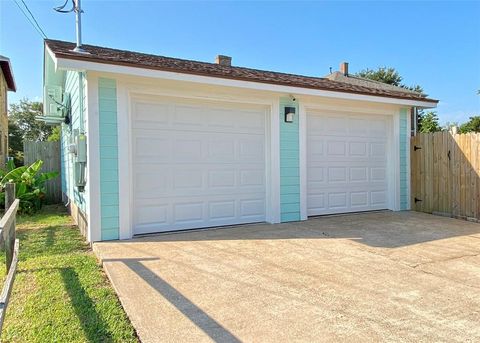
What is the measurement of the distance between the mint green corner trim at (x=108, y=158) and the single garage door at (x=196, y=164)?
379mm

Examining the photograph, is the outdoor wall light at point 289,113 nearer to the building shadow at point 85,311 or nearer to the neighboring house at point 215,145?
the neighboring house at point 215,145

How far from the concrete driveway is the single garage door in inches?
22.1

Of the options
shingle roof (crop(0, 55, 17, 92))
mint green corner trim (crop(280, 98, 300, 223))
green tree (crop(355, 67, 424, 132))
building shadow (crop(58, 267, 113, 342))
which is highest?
green tree (crop(355, 67, 424, 132))

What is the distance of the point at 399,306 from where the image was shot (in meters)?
3.05

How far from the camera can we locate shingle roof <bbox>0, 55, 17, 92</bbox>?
1454 cm

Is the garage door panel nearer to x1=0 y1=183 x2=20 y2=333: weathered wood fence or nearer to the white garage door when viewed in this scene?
the white garage door

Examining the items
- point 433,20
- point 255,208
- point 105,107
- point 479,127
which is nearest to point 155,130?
point 105,107

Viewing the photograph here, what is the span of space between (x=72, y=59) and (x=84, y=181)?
6.61ft

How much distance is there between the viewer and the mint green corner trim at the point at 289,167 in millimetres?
7108

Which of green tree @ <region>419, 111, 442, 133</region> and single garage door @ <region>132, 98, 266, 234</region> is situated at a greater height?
green tree @ <region>419, 111, 442, 133</region>

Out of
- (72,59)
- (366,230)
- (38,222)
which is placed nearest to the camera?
(72,59)

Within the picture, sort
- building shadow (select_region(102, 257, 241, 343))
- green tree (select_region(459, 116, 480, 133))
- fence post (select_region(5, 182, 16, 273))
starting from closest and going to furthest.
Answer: building shadow (select_region(102, 257, 241, 343))
fence post (select_region(5, 182, 16, 273))
green tree (select_region(459, 116, 480, 133))

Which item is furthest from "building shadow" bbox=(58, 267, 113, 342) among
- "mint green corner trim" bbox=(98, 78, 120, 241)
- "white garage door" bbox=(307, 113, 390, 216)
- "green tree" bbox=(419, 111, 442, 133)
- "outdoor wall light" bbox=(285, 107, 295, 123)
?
"green tree" bbox=(419, 111, 442, 133)

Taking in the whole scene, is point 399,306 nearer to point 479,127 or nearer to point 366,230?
point 366,230
